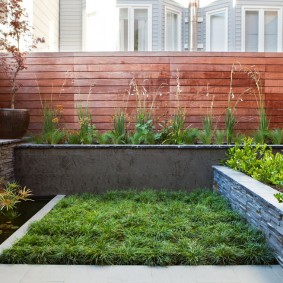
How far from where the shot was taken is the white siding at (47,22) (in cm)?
1002

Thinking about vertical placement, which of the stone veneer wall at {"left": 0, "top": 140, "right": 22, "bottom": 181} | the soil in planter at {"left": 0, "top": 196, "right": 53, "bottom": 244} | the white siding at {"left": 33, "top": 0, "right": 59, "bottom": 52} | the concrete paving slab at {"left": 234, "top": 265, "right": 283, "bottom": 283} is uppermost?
the white siding at {"left": 33, "top": 0, "right": 59, "bottom": 52}

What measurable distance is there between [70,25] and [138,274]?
10.5 m

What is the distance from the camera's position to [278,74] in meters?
6.56

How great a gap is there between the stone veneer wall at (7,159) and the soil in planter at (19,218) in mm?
446

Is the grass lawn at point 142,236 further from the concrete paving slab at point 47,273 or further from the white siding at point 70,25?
the white siding at point 70,25

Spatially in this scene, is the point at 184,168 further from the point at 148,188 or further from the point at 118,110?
the point at 118,110

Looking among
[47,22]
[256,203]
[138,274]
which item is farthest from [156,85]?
[47,22]

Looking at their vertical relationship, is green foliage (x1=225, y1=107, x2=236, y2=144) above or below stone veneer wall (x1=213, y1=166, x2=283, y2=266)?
above

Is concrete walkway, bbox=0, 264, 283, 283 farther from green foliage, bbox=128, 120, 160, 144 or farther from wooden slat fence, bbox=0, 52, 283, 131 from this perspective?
wooden slat fence, bbox=0, 52, 283, 131

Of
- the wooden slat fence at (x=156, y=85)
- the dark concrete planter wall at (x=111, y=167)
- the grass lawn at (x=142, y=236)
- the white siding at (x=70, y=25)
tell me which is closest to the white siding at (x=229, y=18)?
the white siding at (x=70, y=25)

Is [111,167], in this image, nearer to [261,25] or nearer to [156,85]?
[156,85]

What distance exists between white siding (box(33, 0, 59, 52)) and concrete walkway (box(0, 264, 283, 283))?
8.21 m

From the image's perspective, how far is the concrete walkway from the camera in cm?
254

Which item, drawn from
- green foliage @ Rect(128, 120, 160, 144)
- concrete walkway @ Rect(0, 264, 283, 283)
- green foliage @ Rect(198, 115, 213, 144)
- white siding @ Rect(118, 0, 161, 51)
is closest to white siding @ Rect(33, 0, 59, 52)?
white siding @ Rect(118, 0, 161, 51)
